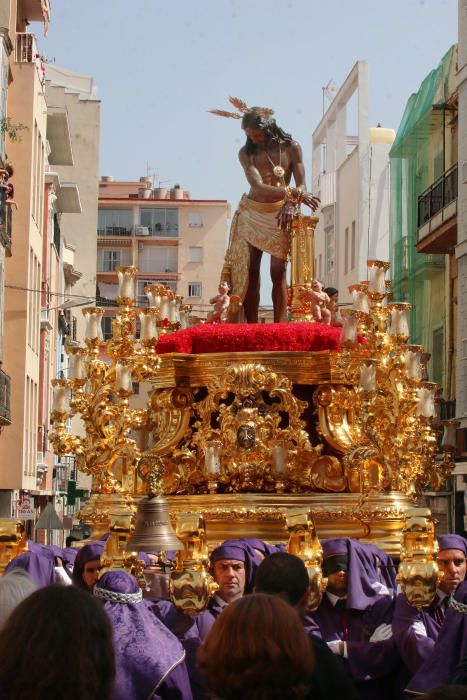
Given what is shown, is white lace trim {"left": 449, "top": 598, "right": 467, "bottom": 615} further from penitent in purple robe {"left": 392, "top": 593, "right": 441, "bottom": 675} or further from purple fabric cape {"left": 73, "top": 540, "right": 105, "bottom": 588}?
purple fabric cape {"left": 73, "top": 540, "right": 105, "bottom": 588}

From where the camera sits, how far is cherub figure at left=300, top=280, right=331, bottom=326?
13.5 m

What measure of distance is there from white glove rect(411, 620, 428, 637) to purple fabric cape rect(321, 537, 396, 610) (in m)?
0.78

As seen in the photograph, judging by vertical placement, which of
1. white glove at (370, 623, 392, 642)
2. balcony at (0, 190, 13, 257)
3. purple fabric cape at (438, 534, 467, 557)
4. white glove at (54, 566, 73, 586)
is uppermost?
balcony at (0, 190, 13, 257)

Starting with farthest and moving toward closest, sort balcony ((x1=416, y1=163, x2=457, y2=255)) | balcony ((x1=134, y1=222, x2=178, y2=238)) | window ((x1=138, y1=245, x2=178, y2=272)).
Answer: window ((x1=138, y1=245, x2=178, y2=272)) → balcony ((x1=134, y1=222, x2=178, y2=238)) → balcony ((x1=416, y1=163, x2=457, y2=255))

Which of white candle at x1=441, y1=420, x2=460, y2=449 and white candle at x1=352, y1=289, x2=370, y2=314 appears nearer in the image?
white candle at x1=352, y1=289, x2=370, y2=314

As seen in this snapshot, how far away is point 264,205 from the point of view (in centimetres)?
1372

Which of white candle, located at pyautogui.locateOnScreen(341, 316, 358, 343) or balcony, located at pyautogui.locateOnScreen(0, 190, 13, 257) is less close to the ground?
balcony, located at pyautogui.locateOnScreen(0, 190, 13, 257)

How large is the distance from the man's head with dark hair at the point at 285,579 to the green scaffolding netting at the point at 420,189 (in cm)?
2734

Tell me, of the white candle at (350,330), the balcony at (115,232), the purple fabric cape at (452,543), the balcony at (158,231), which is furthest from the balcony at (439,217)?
the balcony at (115,232)

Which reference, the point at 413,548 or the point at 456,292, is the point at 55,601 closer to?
the point at 413,548

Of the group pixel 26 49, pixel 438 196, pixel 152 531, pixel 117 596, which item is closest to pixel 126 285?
pixel 152 531

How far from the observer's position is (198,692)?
23.1 ft

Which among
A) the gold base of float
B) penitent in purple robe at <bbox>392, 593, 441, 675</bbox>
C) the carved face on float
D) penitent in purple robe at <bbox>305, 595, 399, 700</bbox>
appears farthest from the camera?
the carved face on float

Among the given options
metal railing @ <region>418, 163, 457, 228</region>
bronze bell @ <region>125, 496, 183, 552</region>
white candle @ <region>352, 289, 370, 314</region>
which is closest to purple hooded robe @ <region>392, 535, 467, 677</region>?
bronze bell @ <region>125, 496, 183, 552</region>
